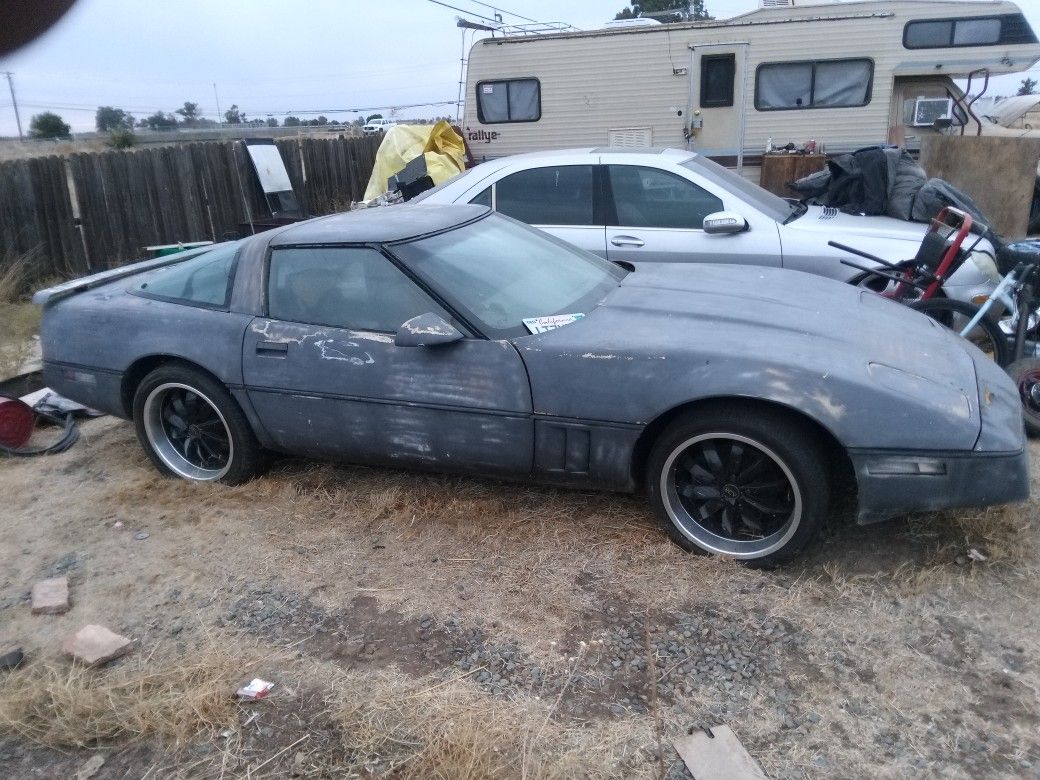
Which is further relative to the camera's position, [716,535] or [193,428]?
[193,428]

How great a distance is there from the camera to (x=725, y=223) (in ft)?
18.0

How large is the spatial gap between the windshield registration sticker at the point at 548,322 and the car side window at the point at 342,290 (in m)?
0.38

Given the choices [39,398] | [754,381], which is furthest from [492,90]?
[754,381]

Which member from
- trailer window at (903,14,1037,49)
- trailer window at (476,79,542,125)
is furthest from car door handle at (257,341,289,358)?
trailer window at (903,14,1037,49)

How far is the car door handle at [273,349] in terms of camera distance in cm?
390

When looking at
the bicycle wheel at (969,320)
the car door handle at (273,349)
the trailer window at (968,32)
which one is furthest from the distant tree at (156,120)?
the trailer window at (968,32)

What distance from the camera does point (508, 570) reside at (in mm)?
3445

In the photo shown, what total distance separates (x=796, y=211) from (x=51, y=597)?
5319mm

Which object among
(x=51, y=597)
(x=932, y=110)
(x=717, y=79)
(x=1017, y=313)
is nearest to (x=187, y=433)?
(x=51, y=597)

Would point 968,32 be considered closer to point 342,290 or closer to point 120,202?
point 342,290

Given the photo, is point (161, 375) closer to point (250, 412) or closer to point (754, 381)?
point (250, 412)

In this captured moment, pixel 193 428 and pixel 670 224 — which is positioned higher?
pixel 670 224

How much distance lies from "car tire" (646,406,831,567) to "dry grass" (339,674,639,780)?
109cm

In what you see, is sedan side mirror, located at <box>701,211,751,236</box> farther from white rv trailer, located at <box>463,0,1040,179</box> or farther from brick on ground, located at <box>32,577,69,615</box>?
white rv trailer, located at <box>463,0,1040,179</box>
